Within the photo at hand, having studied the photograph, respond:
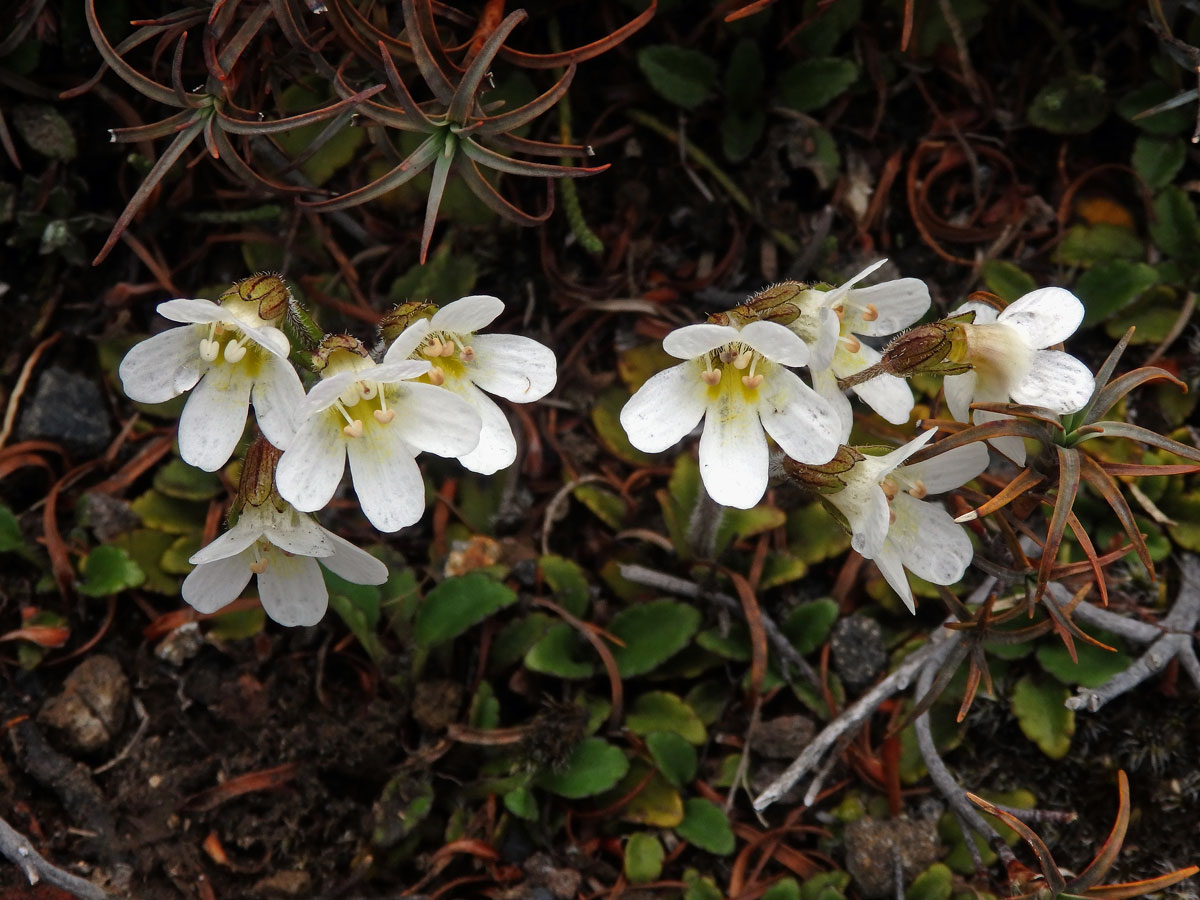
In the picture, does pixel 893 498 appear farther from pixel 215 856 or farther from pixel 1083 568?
pixel 215 856

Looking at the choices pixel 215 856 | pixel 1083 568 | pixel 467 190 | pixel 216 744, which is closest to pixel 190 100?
pixel 467 190

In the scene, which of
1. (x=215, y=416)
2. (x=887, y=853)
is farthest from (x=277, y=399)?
(x=887, y=853)

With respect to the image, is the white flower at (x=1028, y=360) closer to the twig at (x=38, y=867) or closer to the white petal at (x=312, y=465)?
the white petal at (x=312, y=465)

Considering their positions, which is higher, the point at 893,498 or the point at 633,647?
the point at 893,498

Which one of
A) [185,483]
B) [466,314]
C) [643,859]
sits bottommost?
[643,859]

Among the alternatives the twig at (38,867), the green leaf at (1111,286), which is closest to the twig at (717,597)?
the green leaf at (1111,286)

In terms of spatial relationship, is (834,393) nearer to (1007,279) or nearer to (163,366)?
(1007,279)
